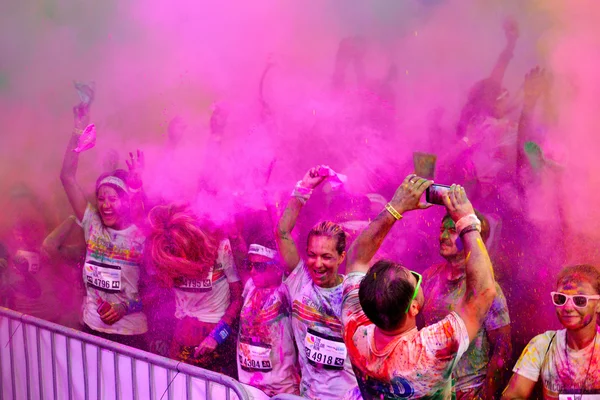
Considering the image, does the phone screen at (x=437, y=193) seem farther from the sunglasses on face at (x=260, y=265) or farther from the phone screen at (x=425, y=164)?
the sunglasses on face at (x=260, y=265)

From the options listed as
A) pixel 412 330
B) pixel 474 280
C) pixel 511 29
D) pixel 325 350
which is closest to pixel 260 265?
pixel 325 350

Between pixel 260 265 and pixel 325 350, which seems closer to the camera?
pixel 325 350

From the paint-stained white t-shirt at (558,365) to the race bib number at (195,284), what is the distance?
200cm

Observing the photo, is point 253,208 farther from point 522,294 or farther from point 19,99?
point 19,99

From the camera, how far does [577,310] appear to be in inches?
116

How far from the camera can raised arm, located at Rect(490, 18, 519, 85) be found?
325cm

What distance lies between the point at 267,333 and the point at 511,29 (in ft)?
6.94

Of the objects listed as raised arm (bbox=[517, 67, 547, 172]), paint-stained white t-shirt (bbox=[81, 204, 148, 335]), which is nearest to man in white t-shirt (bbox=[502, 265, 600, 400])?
raised arm (bbox=[517, 67, 547, 172])

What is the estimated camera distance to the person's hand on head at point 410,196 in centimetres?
298

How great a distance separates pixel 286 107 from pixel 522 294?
174 centimetres

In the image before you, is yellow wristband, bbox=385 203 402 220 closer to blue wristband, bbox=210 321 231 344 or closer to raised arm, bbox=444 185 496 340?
raised arm, bbox=444 185 496 340

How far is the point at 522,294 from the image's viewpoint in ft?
10.6

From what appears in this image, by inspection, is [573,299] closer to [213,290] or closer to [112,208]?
[213,290]

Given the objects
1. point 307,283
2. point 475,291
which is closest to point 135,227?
point 307,283
